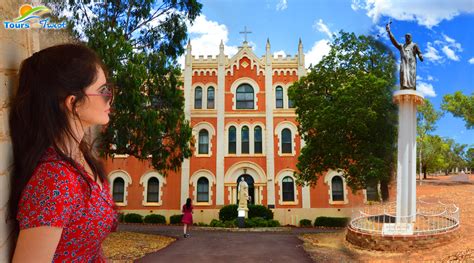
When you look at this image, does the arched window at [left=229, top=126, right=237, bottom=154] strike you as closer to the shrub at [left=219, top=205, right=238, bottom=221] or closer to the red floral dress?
the shrub at [left=219, top=205, right=238, bottom=221]

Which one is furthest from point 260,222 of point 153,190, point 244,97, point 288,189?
point 244,97

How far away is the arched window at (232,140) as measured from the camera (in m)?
21.4

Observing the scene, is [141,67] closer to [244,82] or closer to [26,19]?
[26,19]

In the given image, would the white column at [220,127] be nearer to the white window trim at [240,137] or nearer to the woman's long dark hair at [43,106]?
the white window trim at [240,137]

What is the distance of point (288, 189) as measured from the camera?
20.9 meters

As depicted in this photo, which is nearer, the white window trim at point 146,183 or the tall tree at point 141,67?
the tall tree at point 141,67

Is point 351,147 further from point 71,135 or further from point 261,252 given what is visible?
point 71,135

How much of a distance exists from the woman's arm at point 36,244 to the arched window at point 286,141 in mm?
20364

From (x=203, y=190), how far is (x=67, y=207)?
20.2 metres

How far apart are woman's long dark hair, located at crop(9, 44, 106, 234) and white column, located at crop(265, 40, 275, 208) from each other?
19570 mm

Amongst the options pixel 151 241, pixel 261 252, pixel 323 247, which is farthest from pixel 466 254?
pixel 151 241

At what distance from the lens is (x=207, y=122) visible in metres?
21.6

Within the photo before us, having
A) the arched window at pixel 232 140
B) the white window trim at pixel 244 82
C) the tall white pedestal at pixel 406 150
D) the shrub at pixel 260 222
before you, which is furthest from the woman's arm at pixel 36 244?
the white window trim at pixel 244 82

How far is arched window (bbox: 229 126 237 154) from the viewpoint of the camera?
70.2 feet
